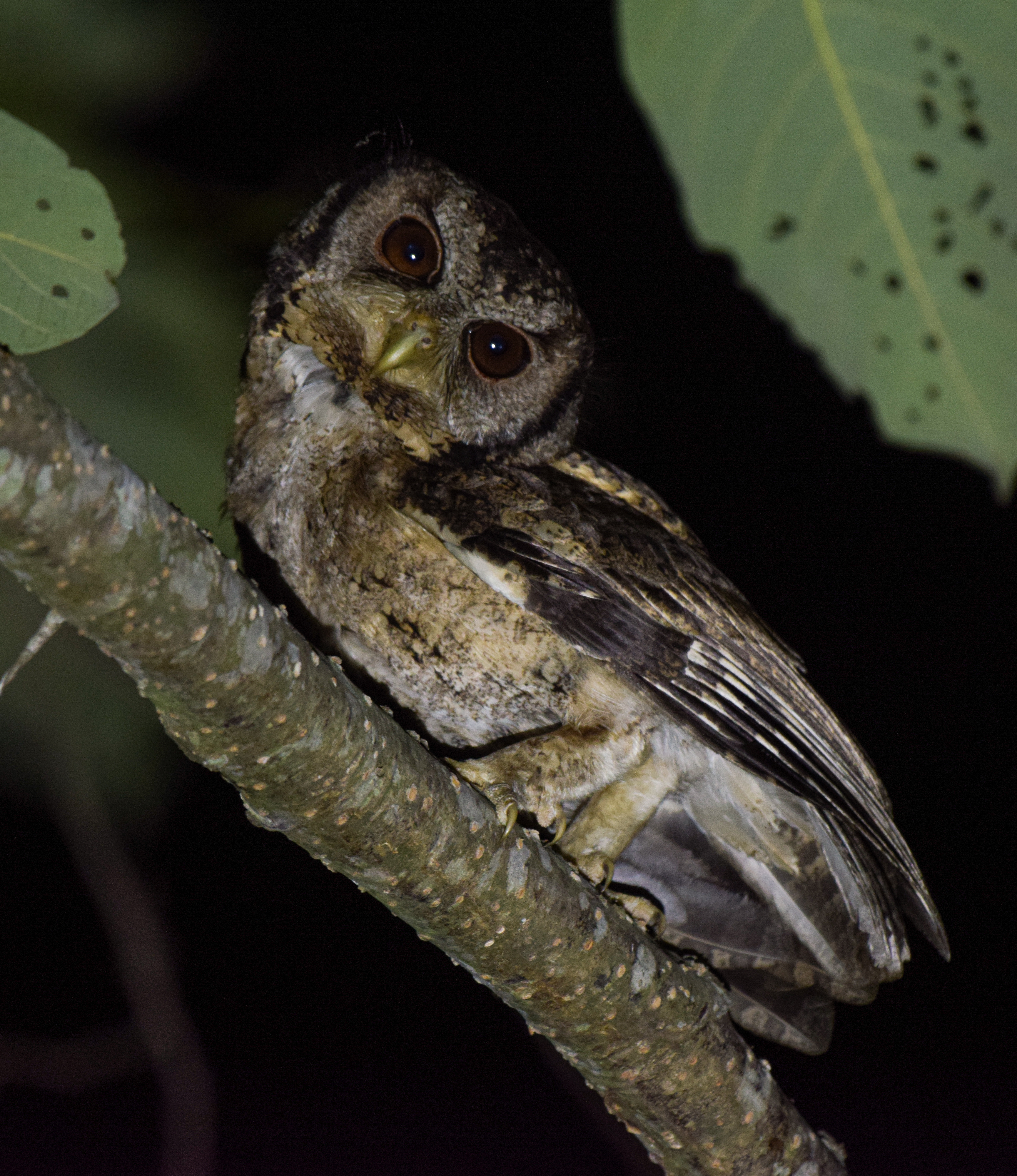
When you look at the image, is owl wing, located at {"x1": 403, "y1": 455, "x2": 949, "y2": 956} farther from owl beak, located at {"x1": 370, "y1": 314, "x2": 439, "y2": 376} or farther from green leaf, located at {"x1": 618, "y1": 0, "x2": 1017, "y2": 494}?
green leaf, located at {"x1": 618, "y1": 0, "x2": 1017, "y2": 494}

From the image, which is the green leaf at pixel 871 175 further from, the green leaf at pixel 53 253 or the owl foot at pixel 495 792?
the owl foot at pixel 495 792

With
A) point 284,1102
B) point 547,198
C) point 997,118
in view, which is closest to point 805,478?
point 547,198

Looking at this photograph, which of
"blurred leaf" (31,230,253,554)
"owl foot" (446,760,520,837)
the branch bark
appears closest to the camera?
the branch bark

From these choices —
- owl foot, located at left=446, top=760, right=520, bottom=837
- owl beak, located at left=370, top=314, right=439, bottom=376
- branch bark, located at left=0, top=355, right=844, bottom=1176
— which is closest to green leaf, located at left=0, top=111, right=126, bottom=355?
branch bark, located at left=0, top=355, right=844, bottom=1176

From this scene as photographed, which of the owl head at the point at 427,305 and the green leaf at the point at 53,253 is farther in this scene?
the owl head at the point at 427,305

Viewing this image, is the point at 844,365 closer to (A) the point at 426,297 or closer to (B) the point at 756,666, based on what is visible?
→ (B) the point at 756,666

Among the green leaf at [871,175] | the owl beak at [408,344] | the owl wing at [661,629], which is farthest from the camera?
the owl beak at [408,344]

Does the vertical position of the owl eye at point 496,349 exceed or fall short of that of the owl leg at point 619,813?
it exceeds it

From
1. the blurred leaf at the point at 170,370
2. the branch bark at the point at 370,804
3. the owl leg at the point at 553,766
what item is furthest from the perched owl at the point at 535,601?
the branch bark at the point at 370,804
